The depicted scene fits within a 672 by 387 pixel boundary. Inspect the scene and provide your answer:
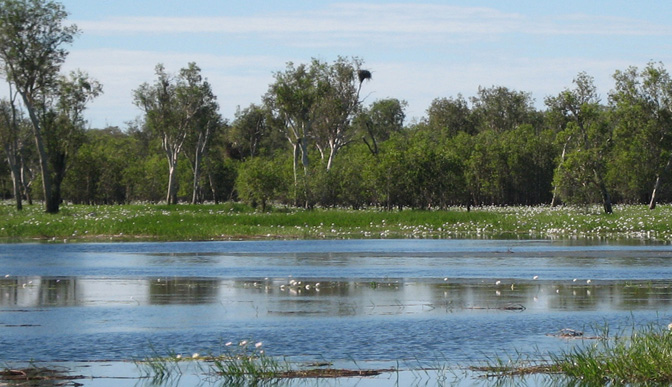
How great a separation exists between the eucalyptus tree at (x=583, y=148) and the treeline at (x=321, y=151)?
0.11 m

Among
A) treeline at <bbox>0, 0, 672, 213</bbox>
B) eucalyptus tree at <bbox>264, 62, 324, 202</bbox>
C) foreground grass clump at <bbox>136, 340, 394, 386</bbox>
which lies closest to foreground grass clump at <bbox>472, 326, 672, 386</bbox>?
foreground grass clump at <bbox>136, 340, 394, 386</bbox>

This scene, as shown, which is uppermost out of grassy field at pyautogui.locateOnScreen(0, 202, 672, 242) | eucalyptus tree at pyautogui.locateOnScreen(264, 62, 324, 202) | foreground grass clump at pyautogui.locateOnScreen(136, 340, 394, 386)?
eucalyptus tree at pyautogui.locateOnScreen(264, 62, 324, 202)

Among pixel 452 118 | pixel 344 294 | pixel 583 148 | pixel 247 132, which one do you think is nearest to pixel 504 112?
pixel 452 118

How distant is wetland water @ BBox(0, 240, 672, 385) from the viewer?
57.4ft

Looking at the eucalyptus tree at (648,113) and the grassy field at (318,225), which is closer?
the grassy field at (318,225)

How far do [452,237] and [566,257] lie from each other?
18595mm

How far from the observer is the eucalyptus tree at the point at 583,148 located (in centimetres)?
7662

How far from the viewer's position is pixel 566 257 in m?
40.0

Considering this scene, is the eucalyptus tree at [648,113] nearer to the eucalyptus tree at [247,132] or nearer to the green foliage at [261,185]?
the green foliage at [261,185]

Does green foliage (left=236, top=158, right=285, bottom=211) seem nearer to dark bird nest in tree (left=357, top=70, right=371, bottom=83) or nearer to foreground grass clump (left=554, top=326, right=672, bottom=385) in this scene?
dark bird nest in tree (left=357, top=70, right=371, bottom=83)

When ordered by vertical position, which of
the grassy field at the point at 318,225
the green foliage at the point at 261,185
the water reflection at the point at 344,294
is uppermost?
the green foliage at the point at 261,185

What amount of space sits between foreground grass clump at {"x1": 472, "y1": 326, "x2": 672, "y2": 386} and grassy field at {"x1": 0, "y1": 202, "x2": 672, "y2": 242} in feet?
136

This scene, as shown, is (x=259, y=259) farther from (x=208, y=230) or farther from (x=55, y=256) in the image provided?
(x=208, y=230)

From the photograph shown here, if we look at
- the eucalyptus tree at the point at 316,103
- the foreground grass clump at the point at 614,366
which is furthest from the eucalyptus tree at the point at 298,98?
the foreground grass clump at the point at 614,366
